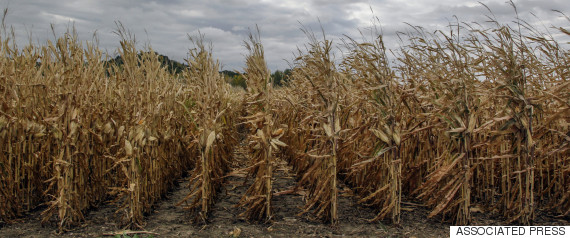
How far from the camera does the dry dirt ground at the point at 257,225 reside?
426 centimetres

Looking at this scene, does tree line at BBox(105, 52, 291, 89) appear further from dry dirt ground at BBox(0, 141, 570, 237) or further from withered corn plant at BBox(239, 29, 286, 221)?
dry dirt ground at BBox(0, 141, 570, 237)

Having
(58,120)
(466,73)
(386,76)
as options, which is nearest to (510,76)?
(466,73)

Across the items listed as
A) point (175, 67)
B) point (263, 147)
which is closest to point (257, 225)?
point (263, 147)

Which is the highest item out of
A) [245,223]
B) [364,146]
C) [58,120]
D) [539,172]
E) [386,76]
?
[386,76]

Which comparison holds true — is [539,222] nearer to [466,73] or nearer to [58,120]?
[466,73]

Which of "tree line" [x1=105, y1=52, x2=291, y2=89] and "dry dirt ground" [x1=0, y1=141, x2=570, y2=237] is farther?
Answer: "tree line" [x1=105, y1=52, x2=291, y2=89]

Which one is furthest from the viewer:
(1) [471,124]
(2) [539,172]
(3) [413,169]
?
(2) [539,172]

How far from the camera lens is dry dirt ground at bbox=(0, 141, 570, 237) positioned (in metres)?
4.26

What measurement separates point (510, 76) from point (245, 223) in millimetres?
3312

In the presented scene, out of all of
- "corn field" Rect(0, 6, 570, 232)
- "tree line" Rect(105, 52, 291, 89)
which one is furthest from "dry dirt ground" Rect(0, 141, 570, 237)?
"tree line" Rect(105, 52, 291, 89)

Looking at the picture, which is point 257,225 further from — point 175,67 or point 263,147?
point 175,67

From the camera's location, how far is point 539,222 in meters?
Result: 4.62

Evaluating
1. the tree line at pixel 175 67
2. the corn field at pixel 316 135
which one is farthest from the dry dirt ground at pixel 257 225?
the tree line at pixel 175 67

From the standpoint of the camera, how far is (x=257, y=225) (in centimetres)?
447
